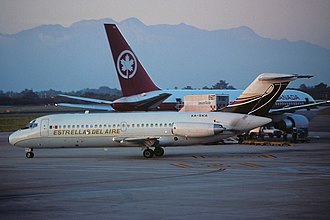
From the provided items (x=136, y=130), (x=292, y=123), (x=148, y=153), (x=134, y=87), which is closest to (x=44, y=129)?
(x=136, y=130)

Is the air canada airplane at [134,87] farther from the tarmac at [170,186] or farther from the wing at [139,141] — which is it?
the wing at [139,141]

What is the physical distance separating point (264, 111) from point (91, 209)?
70.2 feet

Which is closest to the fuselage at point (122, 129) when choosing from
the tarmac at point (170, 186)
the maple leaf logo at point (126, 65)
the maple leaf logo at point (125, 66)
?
the tarmac at point (170, 186)

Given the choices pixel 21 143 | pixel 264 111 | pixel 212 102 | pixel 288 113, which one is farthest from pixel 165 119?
pixel 288 113

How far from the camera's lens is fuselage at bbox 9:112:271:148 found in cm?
3731

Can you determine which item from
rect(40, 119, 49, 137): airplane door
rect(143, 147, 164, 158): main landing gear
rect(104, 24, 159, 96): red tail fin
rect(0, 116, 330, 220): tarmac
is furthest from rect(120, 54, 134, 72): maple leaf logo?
rect(143, 147, 164, 158): main landing gear

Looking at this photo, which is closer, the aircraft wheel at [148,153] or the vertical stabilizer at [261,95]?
the aircraft wheel at [148,153]

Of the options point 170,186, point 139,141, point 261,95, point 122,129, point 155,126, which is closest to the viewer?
point 170,186

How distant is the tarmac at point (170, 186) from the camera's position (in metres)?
18.2

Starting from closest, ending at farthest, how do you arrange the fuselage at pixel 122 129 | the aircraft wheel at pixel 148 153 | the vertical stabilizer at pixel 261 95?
the fuselage at pixel 122 129
the aircraft wheel at pixel 148 153
the vertical stabilizer at pixel 261 95

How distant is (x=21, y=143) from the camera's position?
131ft

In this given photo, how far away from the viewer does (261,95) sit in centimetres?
3859

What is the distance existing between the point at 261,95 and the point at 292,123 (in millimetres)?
14351

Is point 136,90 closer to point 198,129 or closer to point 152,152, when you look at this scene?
point 152,152
